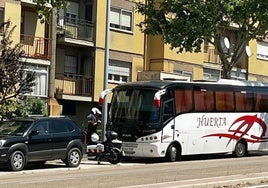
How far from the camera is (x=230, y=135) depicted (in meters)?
28.8

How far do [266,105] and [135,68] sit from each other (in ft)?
42.5

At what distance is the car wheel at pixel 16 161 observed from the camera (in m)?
20.5

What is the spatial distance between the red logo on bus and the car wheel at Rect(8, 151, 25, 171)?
1014cm

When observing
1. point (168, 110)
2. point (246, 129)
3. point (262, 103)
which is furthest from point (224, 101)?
point (168, 110)

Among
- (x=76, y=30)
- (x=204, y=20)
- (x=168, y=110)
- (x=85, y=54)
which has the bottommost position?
(x=168, y=110)

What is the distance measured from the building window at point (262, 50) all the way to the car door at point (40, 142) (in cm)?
3276

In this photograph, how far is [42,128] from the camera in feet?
71.2

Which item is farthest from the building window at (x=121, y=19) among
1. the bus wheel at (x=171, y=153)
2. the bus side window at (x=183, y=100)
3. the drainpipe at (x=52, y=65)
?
the bus wheel at (x=171, y=153)

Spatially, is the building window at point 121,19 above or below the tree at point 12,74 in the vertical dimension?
above

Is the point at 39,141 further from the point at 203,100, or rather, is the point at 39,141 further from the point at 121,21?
the point at 121,21

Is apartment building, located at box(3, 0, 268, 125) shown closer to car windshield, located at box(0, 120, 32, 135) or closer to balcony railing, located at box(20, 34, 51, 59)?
balcony railing, located at box(20, 34, 51, 59)

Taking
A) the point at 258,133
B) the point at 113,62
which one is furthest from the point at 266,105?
the point at 113,62

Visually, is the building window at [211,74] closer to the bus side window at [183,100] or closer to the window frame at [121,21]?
the window frame at [121,21]

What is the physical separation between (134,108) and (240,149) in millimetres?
6375
